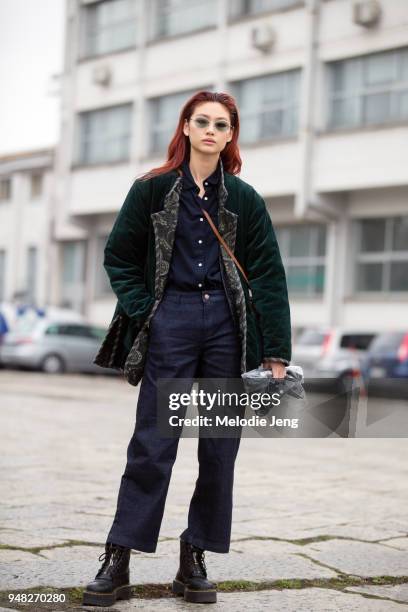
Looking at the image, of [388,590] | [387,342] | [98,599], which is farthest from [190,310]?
[387,342]

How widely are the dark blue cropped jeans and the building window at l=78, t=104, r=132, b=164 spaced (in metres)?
27.7

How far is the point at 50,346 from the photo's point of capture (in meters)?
26.0

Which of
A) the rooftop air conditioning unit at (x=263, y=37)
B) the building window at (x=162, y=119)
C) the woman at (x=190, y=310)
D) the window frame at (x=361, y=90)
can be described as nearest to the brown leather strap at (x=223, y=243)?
the woman at (x=190, y=310)

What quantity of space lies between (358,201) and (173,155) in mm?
22782

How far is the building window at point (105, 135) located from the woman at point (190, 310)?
27515 mm

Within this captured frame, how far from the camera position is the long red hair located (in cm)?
410

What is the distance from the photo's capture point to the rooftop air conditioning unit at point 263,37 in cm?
2692

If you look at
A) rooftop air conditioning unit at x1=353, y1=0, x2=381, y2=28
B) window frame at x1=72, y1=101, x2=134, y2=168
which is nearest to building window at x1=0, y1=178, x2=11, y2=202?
window frame at x1=72, y1=101, x2=134, y2=168

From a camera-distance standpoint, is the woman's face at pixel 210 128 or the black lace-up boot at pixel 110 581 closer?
the black lace-up boot at pixel 110 581

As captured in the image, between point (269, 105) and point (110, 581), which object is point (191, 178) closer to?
point (110, 581)

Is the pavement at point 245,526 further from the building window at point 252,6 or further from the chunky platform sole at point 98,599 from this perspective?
the building window at point 252,6

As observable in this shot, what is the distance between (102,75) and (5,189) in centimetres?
940

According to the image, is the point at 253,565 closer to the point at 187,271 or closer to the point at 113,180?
the point at 187,271

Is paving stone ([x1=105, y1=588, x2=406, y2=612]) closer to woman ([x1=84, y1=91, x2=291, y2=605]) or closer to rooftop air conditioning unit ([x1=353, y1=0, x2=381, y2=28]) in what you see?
woman ([x1=84, y1=91, x2=291, y2=605])
